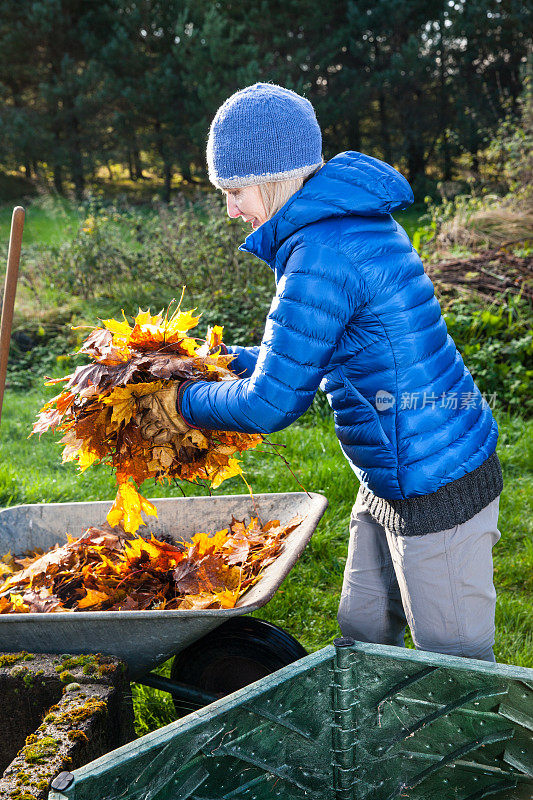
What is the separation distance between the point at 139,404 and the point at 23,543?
4.15 ft

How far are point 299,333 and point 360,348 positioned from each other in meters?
0.21

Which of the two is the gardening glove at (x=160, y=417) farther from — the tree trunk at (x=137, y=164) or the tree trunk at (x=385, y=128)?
the tree trunk at (x=137, y=164)

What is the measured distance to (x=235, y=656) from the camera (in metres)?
2.42

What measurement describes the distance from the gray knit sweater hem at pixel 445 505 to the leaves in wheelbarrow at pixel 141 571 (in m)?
0.66

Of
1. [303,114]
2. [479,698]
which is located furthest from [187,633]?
[303,114]

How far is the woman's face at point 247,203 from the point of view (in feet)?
6.39

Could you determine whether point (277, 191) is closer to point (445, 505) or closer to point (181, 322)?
point (181, 322)

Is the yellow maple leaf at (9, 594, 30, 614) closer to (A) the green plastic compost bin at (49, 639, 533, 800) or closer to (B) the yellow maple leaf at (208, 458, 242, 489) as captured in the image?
(B) the yellow maple leaf at (208, 458, 242, 489)

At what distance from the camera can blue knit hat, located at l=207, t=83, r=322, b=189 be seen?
73.0 inches

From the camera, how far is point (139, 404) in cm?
214

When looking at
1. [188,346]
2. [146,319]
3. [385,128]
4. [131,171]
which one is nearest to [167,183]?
[131,171]

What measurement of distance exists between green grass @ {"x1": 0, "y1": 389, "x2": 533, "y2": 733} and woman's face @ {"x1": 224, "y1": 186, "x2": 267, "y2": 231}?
191cm

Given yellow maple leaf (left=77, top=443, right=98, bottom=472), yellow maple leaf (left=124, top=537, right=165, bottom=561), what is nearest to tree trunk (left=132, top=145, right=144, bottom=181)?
yellow maple leaf (left=124, top=537, right=165, bottom=561)

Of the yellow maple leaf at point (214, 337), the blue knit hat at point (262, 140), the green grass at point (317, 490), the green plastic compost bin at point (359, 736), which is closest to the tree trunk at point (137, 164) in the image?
the green grass at point (317, 490)
